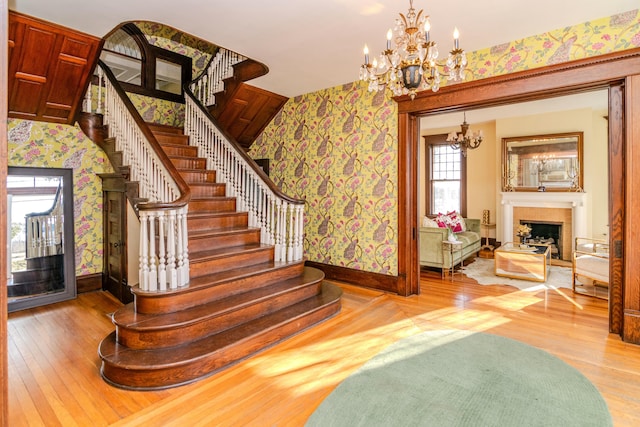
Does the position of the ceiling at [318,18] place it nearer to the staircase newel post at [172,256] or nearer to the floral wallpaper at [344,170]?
the floral wallpaper at [344,170]

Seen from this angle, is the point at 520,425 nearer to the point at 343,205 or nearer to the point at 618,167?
the point at 618,167

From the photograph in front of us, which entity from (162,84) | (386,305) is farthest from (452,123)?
(162,84)

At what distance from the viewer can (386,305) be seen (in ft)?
13.4

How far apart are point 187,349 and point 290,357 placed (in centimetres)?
80

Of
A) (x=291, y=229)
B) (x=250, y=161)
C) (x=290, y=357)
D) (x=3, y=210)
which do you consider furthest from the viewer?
(x=250, y=161)

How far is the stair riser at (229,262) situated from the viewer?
11.0 ft

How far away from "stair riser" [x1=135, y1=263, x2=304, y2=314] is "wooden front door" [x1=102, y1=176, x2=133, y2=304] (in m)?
1.48

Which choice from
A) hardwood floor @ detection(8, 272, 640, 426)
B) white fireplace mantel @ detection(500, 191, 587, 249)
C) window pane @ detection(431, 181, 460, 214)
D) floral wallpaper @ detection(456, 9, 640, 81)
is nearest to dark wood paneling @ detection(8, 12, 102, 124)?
hardwood floor @ detection(8, 272, 640, 426)

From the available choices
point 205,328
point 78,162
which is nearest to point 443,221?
point 205,328

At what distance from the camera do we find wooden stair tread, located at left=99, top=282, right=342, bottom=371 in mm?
2410

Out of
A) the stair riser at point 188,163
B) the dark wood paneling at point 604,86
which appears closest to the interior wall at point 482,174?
the dark wood paneling at point 604,86

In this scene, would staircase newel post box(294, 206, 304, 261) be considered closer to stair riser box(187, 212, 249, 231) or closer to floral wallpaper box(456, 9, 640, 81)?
stair riser box(187, 212, 249, 231)

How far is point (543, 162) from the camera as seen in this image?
22.5 ft

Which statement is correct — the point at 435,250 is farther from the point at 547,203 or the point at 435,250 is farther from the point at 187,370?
the point at 187,370
